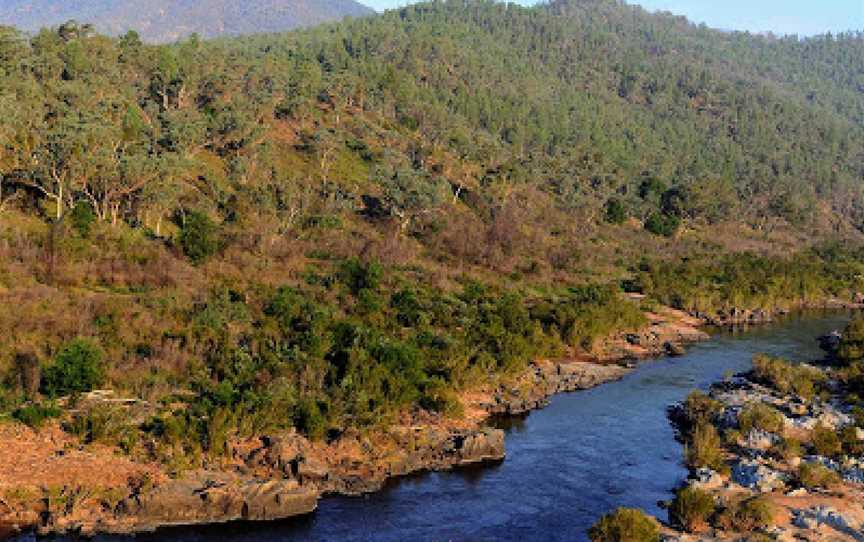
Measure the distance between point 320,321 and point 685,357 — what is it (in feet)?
96.0

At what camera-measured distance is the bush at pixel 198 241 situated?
202 ft

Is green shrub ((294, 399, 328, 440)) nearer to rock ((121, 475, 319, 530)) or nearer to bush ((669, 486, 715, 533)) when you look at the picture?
rock ((121, 475, 319, 530))

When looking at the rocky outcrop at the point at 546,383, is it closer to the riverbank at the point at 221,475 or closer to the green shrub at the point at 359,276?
the riverbank at the point at 221,475

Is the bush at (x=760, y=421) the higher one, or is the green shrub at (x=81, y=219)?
the green shrub at (x=81, y=219)

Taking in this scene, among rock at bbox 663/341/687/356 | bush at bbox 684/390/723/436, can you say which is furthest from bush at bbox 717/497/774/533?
rock at bbox 663/341/687/356

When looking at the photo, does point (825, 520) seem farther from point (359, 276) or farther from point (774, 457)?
point (359, 276)

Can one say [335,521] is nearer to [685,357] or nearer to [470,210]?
[685,357]

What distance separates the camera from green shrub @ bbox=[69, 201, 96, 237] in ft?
193

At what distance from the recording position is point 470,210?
335ft

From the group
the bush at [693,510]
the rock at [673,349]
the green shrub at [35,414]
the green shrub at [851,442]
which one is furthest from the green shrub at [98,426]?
the rock at [673,349]

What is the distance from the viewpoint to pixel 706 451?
133 ft

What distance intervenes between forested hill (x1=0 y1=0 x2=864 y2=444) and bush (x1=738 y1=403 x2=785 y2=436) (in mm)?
13641

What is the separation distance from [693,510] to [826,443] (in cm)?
1158

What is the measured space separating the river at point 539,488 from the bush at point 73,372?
36.0ft
